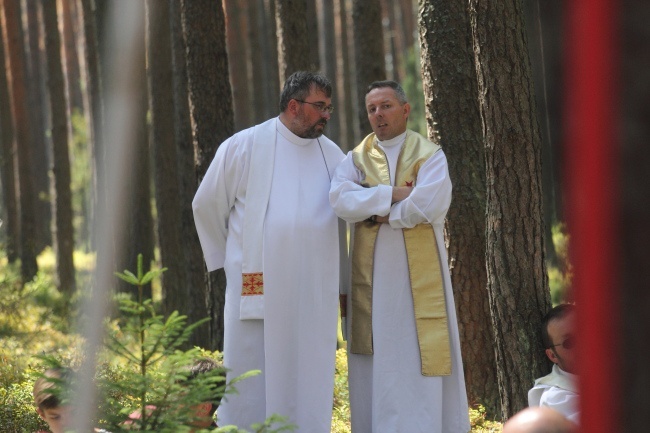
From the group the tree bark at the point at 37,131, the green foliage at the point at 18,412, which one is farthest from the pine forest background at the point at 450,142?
the tree bark at the point at 37,131

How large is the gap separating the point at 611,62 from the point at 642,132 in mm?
82

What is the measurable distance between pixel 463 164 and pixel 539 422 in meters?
4.43

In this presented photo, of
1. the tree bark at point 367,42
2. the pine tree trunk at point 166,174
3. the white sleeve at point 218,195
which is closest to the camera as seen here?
the white sleeve at point 218,195

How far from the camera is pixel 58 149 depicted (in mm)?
16594

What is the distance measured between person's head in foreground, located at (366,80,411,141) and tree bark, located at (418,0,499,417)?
1389mm

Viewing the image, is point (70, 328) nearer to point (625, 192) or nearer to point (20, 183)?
point (20, 183)

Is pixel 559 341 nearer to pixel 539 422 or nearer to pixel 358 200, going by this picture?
pixel 358 200

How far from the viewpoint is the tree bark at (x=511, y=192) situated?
5238 millimetres

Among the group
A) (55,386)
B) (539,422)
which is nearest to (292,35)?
(55,386)

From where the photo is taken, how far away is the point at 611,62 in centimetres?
100

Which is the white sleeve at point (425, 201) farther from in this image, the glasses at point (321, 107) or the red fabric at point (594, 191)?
the red fabric at point (594, 191)

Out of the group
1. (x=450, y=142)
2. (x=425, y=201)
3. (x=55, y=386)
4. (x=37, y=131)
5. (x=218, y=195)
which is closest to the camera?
(x=55, y=386)

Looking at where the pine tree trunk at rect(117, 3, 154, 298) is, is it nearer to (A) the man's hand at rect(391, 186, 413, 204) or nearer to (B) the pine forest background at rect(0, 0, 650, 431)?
(B) the pine forest background at rect(0, 0, 650, 431)

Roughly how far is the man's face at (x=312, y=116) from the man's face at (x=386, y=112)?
28 centimetres
